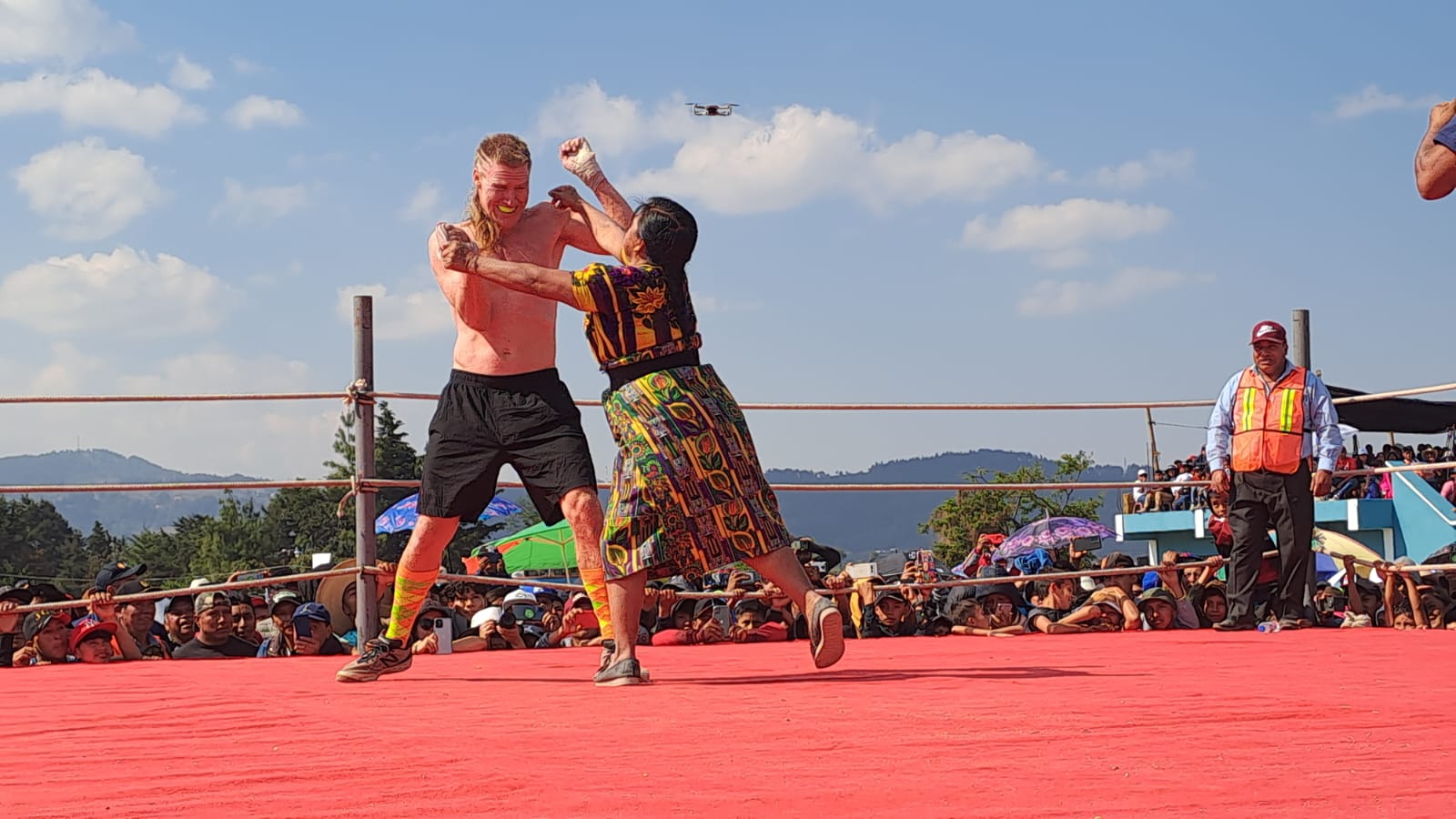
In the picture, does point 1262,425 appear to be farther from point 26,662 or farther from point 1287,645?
point 26,662

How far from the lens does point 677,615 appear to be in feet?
24.7

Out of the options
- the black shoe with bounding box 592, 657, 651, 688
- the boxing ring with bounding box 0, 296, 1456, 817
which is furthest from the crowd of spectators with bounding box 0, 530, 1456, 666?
the black shoe with bounding box 592, 657, 651, 688

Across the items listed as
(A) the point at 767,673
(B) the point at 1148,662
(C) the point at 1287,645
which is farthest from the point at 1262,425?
(A) the point at 767,673

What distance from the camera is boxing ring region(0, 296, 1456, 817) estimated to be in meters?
2.19

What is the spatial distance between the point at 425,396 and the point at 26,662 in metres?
2.15

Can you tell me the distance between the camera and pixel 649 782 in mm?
2346

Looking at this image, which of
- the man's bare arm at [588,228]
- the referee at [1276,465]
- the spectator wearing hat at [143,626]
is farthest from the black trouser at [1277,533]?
the spectator wearing hat at [143,626]

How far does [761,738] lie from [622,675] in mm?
1402

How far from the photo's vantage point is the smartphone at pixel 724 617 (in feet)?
24.3

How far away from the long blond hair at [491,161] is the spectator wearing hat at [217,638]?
2657 mm

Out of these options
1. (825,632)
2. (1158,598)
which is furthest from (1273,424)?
(825,632)

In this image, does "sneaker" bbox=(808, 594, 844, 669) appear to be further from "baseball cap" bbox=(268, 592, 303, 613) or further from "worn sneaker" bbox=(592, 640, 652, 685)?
"baseball cap" bbox=(268, 592, 303, 613)

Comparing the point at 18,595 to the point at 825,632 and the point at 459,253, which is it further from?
the point at 825,632

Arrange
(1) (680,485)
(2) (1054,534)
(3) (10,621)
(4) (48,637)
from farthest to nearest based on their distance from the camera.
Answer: (2) (1054,534), (4) (48,637), (3) (10,621), (1) (680,485)
